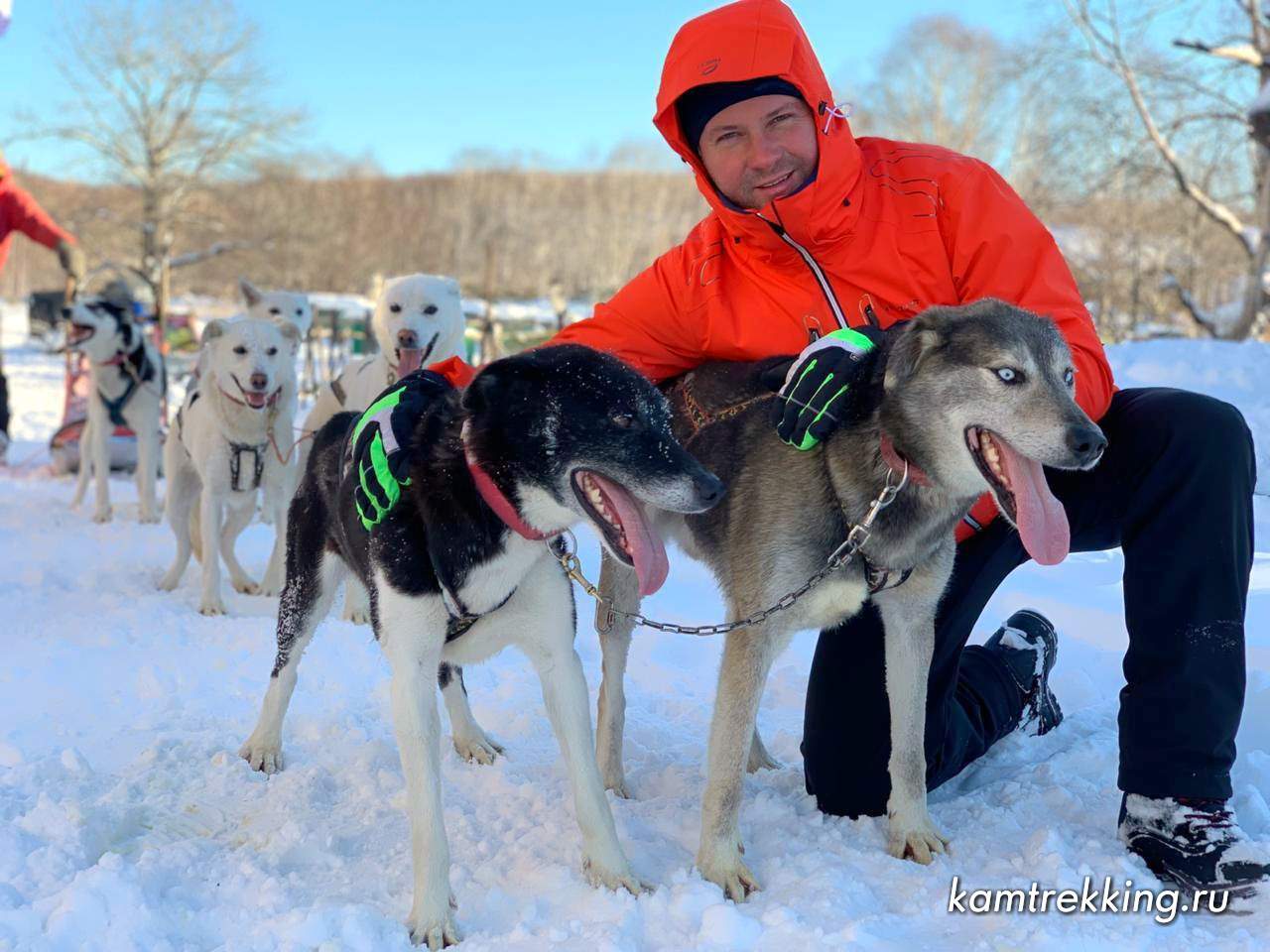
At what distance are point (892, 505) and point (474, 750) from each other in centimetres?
125

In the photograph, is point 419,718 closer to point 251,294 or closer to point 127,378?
point 251,294

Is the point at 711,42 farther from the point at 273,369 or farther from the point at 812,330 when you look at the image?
the point at 273,369

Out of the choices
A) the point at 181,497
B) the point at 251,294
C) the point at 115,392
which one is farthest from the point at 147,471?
the point at 181,497

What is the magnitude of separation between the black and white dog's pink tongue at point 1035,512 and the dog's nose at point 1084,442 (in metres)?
0.10

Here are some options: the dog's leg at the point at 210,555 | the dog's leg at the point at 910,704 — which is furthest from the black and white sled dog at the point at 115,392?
the dog's leg at the point at 910,704

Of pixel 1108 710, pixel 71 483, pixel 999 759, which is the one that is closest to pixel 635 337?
pixel 999 759

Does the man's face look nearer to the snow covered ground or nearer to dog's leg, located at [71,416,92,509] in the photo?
the snow covered ground

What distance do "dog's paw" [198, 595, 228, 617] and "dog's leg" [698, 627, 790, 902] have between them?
9.30ft

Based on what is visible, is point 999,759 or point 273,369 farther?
point 273,369

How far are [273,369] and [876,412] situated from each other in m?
3.45

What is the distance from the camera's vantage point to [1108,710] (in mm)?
2812

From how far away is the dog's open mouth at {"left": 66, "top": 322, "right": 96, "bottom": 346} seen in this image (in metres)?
6.45

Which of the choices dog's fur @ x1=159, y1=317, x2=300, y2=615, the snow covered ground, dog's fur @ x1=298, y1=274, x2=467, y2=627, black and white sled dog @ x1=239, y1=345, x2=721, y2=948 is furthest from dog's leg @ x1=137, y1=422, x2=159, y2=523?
black and white sled dog @ x1=239, y1=345, x2=721, y2=948

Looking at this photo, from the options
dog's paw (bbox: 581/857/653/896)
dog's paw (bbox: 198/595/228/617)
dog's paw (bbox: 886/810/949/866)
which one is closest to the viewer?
dog's paw (bbox: 581/857/653/896)
